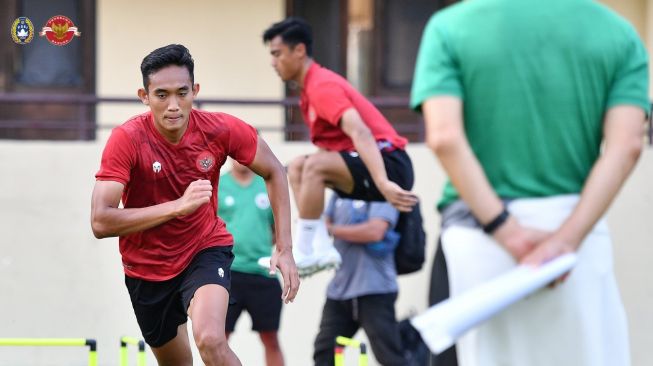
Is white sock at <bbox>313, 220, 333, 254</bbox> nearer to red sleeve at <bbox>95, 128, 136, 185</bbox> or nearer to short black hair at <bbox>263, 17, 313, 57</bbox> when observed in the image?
short black hair at <bbox>263, 17, 313, 57</bbox>

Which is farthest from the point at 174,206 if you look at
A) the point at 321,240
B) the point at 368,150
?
the point at 321,240

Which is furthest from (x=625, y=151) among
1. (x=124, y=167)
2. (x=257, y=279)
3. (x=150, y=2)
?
(x=150, y=2)

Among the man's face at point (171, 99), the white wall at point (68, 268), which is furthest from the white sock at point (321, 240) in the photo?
the white wall at point (68, 268)

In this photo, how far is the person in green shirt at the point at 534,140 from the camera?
13.7 feet

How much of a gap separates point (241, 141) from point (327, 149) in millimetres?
Result: 1502

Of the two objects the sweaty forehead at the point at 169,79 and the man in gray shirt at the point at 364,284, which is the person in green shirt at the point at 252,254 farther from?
the sweaty forehead at the point at 169,79

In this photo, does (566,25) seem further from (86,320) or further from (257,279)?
(86,320)

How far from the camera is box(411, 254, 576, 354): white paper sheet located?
397cm

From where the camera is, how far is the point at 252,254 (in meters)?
9.98

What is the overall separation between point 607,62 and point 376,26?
36.3 ft

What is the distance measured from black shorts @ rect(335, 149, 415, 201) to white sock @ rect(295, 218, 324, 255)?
0.25 meters

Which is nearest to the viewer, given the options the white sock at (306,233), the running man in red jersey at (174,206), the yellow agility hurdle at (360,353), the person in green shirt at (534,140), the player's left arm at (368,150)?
the person in green shirt at (534,140)

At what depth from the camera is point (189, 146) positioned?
697 centimetres

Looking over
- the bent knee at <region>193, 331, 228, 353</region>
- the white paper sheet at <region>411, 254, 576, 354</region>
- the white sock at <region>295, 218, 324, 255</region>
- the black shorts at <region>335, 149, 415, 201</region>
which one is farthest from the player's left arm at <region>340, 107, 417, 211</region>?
the white paper sheet at <region>411, 254, 576, 354</region>
